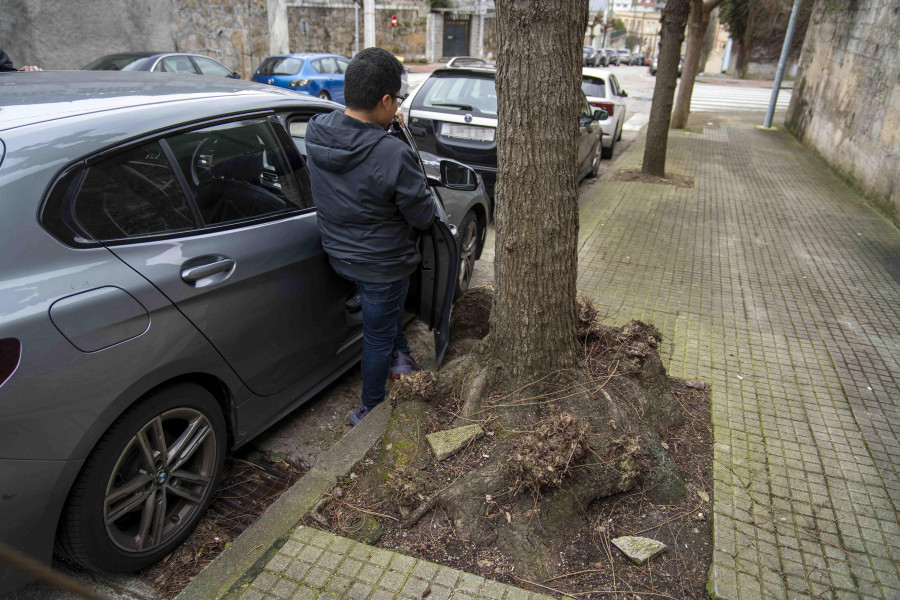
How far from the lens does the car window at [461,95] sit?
7293mm

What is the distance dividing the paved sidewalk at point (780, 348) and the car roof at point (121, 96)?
294 centimetres

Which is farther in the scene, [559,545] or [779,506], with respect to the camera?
[779,506]

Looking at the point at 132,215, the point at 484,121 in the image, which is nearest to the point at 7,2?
the point at 484,121

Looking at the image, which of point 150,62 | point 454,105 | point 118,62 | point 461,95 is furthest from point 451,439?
point 118,62

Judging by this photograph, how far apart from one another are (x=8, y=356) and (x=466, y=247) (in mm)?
3507

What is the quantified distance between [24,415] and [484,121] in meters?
5.90

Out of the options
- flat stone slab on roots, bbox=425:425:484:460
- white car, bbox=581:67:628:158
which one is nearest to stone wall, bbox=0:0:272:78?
white car, bbox=581:67:628:158

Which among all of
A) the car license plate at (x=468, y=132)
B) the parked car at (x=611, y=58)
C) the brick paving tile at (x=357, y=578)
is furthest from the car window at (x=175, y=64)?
the parked car at (x=611, y=58)

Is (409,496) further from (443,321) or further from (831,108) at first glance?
(831,108)

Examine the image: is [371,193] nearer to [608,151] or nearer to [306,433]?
[306,433]

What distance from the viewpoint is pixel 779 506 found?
9.20ft

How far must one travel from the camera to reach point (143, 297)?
2.33 metres

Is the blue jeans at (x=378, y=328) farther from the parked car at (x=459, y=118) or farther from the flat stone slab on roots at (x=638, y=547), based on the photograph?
the parked car at (x=459, y=118)

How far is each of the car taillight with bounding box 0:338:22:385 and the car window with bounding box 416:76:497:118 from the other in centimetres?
600
